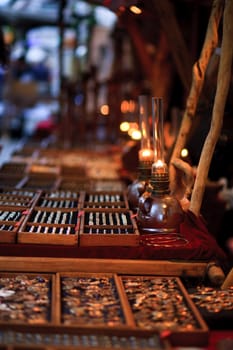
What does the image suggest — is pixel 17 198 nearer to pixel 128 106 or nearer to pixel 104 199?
pixel 104 199

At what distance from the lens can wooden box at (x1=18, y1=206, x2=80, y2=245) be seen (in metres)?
2.87

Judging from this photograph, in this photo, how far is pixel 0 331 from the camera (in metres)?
2.09

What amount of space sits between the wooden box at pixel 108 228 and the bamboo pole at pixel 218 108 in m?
0.38

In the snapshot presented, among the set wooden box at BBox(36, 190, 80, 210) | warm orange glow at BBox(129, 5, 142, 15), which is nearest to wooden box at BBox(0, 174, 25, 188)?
wooden box at BBox(36, 190, 80, 210)

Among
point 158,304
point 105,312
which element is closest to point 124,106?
point 158,304

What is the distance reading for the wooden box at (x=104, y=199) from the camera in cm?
364

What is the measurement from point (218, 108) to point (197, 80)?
1.38ft

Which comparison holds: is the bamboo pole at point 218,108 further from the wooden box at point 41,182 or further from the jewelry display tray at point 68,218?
the wooden box at point 41,182

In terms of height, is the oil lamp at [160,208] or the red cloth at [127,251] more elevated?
the oil lamp at [160,208]

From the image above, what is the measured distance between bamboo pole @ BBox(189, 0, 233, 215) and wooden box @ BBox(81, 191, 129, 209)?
406mm

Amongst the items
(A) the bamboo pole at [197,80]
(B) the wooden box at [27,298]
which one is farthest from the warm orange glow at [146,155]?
(B) the wooden box at [27,298]

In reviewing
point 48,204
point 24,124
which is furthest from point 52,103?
point 48,204

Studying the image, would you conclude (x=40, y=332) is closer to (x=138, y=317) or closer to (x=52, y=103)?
(x=138, y=317)

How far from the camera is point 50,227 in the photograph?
120 inches
